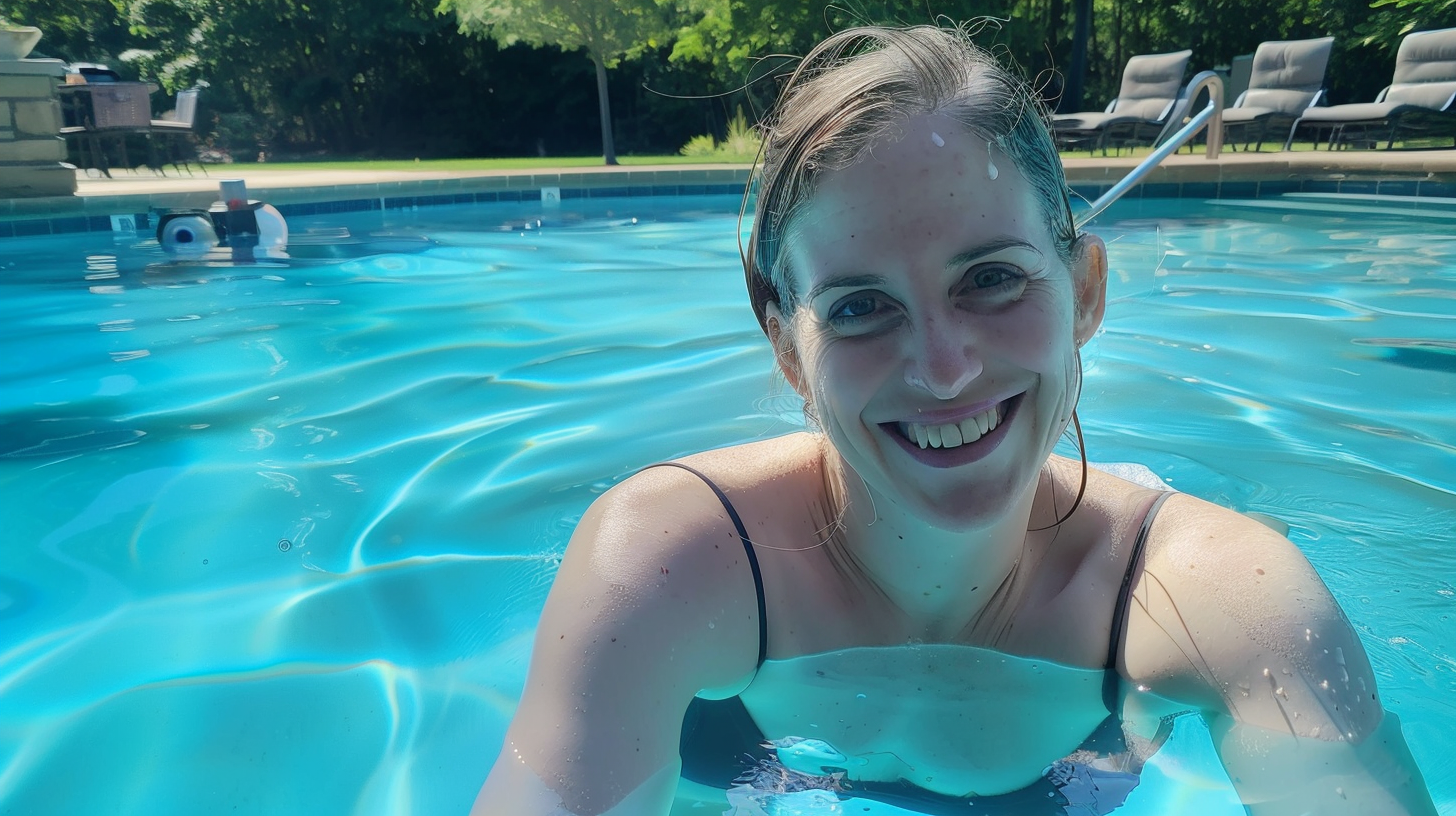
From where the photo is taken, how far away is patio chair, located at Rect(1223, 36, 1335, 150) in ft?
47.9

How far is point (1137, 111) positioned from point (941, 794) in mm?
15259

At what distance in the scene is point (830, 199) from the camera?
1581 mm

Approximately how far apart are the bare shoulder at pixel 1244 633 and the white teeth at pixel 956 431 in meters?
0.47

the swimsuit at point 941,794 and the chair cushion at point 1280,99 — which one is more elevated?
the chair cushion at point 1280,99

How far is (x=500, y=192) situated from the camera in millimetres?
13008

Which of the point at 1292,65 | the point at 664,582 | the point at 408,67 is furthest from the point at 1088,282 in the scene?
the point at 408,67

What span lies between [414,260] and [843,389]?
26.2ft

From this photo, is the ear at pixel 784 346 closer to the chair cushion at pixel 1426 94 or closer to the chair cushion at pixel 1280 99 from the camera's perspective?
the chair cushion at pixel 1426 94

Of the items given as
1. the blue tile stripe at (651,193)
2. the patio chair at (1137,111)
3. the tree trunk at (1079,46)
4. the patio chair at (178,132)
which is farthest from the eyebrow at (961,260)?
the tree trunk at (1079,46)

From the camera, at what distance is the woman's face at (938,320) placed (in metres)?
1.53

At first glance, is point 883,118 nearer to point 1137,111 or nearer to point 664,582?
point 664,582

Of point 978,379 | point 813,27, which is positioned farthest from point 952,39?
point 813,27

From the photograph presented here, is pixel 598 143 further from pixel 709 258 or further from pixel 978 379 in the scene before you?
pixel 978 379

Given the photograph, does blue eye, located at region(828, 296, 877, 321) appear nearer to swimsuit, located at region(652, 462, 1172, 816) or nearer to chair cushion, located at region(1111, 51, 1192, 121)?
swimsuit, located at region(652, 462, 1172, 816)
